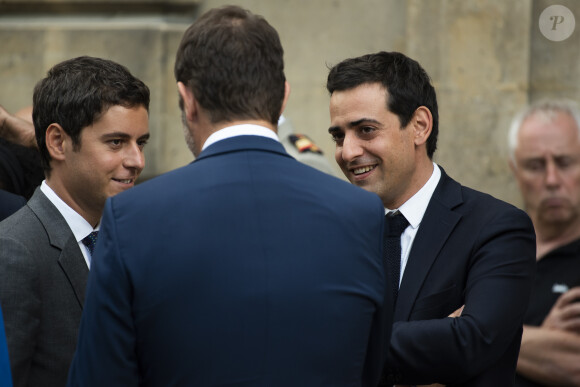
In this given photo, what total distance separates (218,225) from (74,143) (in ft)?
3.34

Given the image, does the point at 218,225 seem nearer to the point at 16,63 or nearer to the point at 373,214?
the point at 373,214

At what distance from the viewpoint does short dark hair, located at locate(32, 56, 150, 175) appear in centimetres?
→ 269

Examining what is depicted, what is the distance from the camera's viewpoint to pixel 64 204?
2.67 metres

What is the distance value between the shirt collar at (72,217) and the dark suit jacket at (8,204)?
367 millimetres

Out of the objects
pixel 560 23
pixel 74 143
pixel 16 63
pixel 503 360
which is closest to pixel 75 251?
pixel 74 143

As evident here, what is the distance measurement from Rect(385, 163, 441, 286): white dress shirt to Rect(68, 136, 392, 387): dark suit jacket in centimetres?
89

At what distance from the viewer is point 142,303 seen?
1827 mm

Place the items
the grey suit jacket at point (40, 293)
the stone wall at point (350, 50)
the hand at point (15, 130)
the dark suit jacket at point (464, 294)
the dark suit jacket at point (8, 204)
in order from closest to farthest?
the grey suit jacket at point (40, 293) → the dark suit jacket at point (464, 294) → the dark suit jacket at point (8, 204) → the hand at point (15, 130) → the stone wall at point (350, 50)

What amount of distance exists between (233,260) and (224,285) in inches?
2.1

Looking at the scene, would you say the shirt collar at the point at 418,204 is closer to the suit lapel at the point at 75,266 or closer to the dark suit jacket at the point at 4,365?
the suit lapel at the point at 75,266

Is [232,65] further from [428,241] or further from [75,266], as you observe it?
[428,241]

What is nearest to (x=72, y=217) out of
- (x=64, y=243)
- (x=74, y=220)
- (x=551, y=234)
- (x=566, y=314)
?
(x=74, y=220)

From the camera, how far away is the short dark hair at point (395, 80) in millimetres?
2988

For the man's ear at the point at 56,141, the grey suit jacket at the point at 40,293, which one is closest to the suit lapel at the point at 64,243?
the grey suit jacket at the point at 40,293
